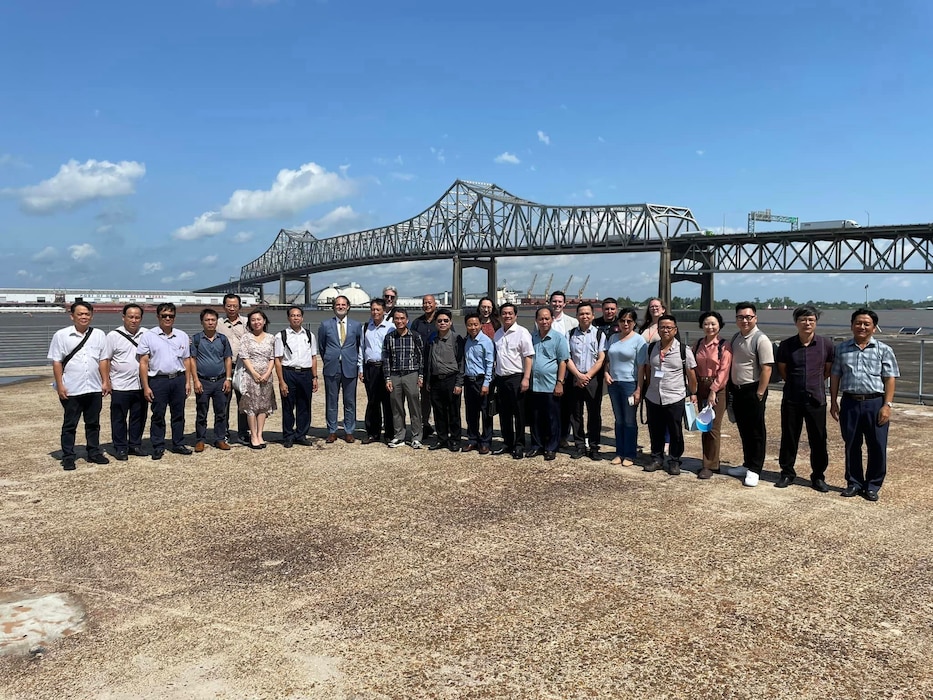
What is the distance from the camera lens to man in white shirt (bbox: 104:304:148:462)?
245 inches

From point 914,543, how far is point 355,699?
3.64 metres

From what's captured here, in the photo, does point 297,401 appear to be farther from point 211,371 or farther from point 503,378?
point 503,378

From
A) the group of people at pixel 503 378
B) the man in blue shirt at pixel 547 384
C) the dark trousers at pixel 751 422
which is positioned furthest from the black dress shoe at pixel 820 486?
the man in blue shirt at pixel 547 384

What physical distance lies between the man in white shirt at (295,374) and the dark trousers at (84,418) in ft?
5.60

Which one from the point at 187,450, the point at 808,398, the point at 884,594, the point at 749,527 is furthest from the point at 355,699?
the point at 187,450

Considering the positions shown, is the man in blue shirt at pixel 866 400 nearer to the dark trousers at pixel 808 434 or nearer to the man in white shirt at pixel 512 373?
the dark trousers at pixel 808 434

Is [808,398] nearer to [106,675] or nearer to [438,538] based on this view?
[438,538]

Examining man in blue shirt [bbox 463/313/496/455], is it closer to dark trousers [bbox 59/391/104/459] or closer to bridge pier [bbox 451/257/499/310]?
dark trousers [bbox 59/391/104/459]

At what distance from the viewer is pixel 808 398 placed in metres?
5.34

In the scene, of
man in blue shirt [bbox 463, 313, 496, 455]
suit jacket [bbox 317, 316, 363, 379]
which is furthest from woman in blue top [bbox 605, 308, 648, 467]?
suit jacket [bbox 317, 316, 363, 379]

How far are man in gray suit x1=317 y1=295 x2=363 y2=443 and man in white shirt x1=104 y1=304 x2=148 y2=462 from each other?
183 cm

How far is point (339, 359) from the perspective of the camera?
7.21 meters

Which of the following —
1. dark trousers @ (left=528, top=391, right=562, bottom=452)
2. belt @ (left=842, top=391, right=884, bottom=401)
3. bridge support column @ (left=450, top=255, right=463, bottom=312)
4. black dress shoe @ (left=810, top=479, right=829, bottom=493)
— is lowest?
black dress shoe @ (left=810, top=479, right=829, bottom=493)

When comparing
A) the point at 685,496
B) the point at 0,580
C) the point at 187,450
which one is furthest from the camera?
the point at 187,450
